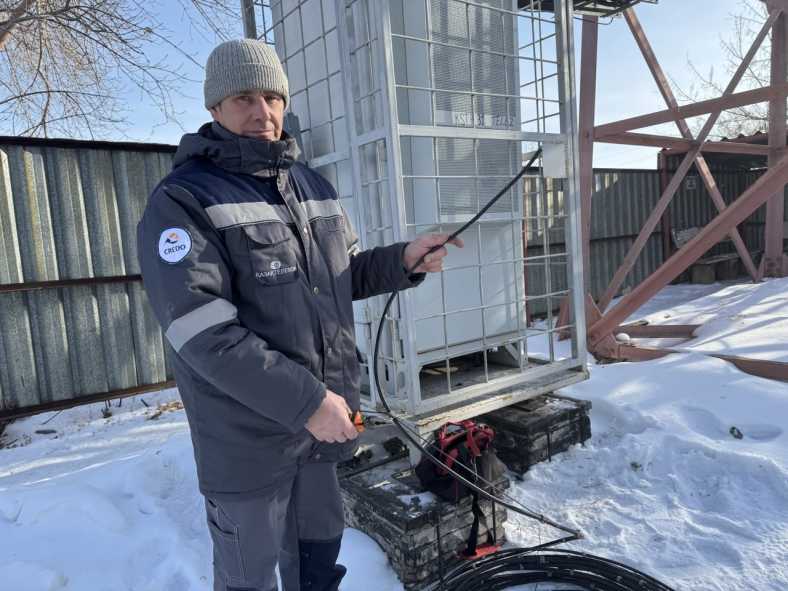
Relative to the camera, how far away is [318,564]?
182 cm

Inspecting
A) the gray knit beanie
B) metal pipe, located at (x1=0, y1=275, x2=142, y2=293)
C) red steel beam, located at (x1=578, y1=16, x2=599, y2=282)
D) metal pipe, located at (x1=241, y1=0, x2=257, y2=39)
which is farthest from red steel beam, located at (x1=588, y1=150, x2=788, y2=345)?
metal pipe, located at (x1=0, y1=275, x2=142, y2=293)

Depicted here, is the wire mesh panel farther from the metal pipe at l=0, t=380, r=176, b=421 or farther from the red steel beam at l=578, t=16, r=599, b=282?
the metal pipe at l=0, t=380, r=176, b=421

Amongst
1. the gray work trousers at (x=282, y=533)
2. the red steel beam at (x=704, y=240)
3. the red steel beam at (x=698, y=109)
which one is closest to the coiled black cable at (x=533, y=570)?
the gray work trousers at (x=282, y=533)

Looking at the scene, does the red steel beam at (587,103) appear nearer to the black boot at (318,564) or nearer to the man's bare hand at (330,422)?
the black boot at (318,564)

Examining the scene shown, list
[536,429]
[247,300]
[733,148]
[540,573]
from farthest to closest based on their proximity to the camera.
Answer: [733,148], [536,429], [540,573], [247,300]

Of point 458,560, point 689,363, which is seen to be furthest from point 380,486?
point 689,363

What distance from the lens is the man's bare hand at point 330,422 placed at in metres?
1.32

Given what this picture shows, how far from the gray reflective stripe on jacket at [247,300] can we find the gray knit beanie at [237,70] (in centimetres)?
11

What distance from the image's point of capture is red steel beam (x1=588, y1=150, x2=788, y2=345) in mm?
4285

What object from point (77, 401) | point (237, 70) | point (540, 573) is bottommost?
point (540, 573)

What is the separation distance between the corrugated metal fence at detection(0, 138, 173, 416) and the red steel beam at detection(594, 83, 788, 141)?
4535 millimetres

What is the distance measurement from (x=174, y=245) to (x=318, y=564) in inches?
46.6

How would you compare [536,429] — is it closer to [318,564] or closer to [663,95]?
[318,564]

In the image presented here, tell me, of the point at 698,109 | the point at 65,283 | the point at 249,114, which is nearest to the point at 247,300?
the point at 249,114
